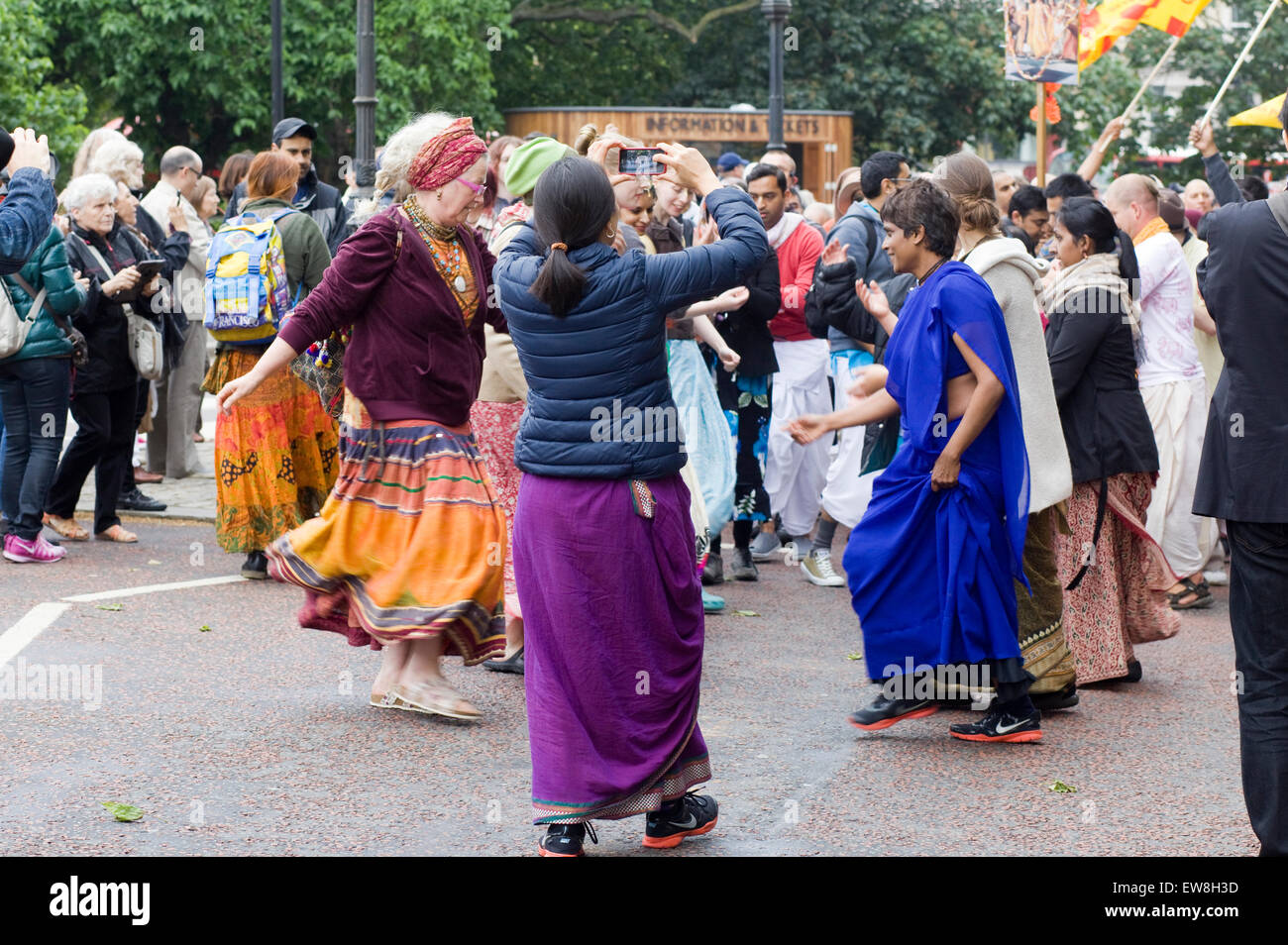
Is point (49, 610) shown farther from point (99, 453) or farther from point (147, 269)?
point (147, 269)

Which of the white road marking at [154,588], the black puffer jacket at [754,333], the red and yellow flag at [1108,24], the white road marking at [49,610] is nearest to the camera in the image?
the white road marking at [49,610]

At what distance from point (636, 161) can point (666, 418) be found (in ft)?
3.23

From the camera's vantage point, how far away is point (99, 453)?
9914 mm

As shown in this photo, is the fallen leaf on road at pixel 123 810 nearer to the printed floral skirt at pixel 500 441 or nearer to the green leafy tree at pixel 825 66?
the printed floral skirt at pixel 500 441

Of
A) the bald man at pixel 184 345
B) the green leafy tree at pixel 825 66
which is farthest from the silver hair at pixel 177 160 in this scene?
the green leafy tree at pixel 825 66

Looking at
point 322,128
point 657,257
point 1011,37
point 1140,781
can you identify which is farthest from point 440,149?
point 322,128

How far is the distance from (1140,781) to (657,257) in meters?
2.46

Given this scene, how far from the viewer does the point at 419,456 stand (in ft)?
20.6

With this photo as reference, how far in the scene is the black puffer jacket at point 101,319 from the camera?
984 cm

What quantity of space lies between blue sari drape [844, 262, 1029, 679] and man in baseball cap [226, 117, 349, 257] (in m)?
4.72

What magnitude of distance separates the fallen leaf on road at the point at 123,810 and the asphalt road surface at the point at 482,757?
0.05m

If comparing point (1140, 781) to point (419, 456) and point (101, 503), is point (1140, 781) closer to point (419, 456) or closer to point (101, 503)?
point (419, 456)

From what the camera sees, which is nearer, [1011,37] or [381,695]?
[381,695]
